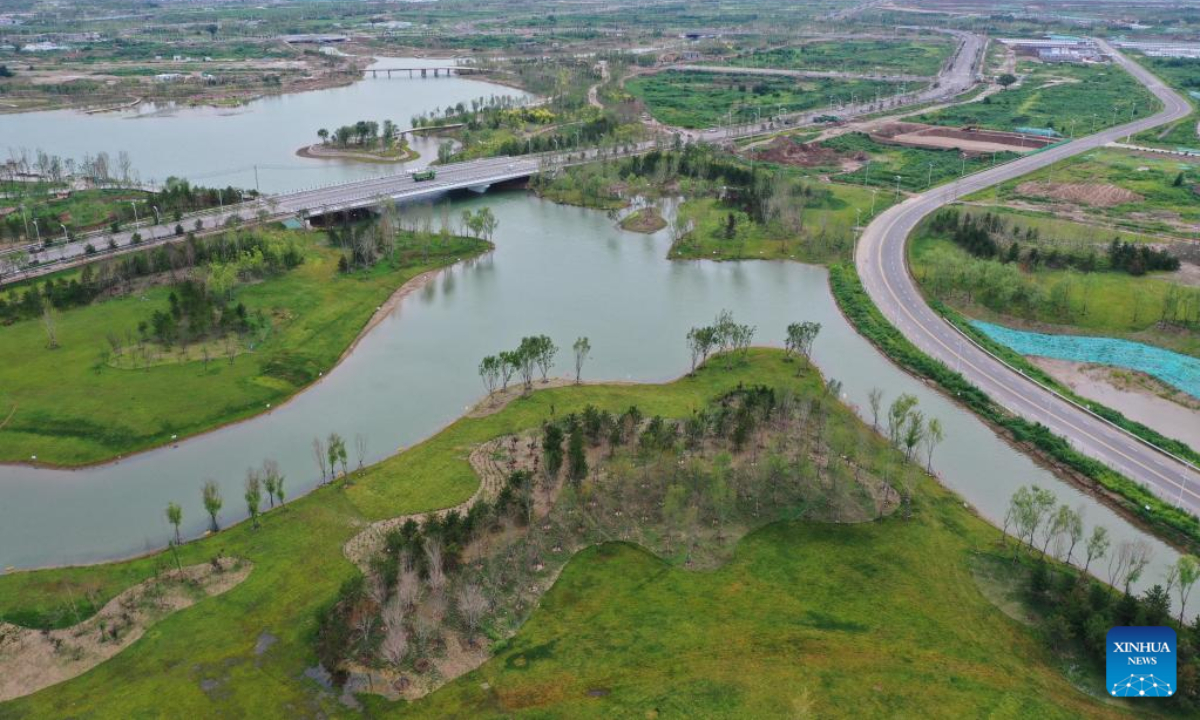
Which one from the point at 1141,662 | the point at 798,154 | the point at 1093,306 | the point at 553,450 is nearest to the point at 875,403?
the point at 553,450

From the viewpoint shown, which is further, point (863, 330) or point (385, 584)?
point (863, 330)

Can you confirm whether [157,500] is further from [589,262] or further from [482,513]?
[589,262]

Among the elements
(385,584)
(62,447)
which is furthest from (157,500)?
(385,584)

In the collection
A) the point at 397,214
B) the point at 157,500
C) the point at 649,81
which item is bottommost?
the point at 157,500

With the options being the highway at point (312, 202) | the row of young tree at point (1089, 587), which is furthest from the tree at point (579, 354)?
the highway at point (312, 202)

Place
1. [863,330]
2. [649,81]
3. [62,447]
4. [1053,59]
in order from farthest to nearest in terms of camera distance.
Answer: [1053,59] → [649,81] → [863,330] → [62,447]

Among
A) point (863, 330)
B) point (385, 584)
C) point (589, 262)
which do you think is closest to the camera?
point (385, 584)

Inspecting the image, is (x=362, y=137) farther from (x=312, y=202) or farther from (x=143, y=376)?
(x=143, y=376)

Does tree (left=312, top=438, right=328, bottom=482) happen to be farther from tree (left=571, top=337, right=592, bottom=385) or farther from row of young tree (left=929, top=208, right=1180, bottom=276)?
row of young tree (left=929, top=208, right=1180, bottom=276)

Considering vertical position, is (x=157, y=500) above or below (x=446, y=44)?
below
